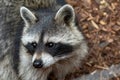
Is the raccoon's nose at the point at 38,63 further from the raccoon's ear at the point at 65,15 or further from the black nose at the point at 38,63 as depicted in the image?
the raccoon's ear at the point at 65,15

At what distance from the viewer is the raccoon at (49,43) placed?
604cm

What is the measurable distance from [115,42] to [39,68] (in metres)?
1.22

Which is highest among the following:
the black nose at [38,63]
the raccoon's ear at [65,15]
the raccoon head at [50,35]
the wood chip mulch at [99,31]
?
the raccoon's ear at [65,15]

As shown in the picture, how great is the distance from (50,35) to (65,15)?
0.29 meters

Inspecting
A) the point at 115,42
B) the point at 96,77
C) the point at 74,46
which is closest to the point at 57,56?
the point at 74,46

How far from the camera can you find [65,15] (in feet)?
20.2

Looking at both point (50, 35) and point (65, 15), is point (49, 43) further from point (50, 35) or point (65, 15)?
point (65, 15)

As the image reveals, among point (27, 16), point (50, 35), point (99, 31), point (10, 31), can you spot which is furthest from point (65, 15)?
point (99, 31)

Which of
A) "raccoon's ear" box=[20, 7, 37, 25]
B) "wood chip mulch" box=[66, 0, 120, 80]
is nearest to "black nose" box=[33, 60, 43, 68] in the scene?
"raccoon's ear" box=[20, 7, 37, 25]

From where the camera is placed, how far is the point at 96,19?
7.38 meters

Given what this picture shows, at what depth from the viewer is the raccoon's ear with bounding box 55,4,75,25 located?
19.9 ft

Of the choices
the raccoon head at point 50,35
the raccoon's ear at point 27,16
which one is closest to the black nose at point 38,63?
the raccoon head at point 50,35

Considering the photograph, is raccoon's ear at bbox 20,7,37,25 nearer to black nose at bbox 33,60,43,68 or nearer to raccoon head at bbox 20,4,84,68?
raccoon head at bbox 20,4,84,68

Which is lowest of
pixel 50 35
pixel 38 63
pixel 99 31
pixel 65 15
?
pixel 99 31
